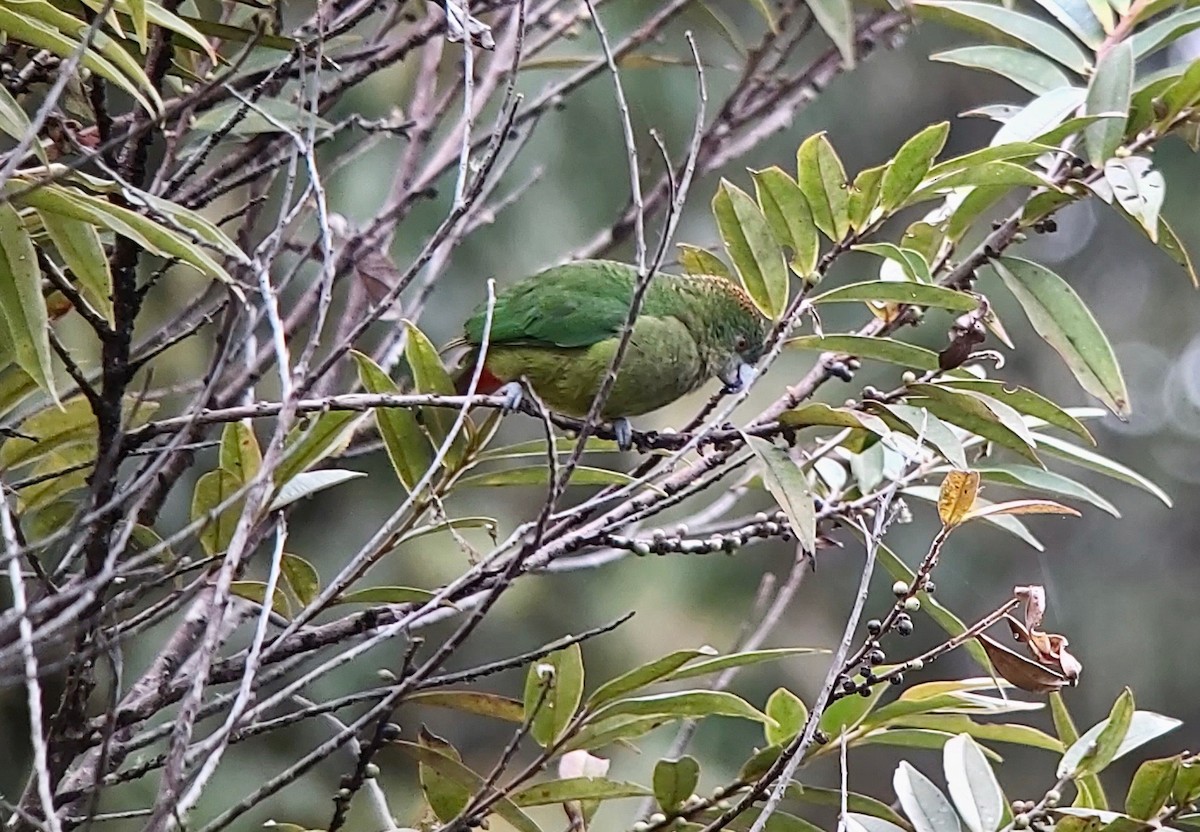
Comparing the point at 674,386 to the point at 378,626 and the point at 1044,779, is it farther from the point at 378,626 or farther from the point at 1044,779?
the point at 1044,779

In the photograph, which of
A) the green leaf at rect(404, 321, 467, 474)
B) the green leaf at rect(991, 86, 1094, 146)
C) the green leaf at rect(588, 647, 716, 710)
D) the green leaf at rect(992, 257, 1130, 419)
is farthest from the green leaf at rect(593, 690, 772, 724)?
the green leaf at rect(991, 86, 1094, 146)

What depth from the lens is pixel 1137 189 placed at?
5.63ft

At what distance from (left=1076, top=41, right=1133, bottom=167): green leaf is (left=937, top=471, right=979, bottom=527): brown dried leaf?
1.65ft

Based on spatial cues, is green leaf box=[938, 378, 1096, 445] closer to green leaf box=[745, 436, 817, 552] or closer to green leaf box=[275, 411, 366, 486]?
green leaf box=[745, 436, 817, 552]

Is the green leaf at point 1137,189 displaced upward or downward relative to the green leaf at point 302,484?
upward

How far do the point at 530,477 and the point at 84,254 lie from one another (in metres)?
0.65

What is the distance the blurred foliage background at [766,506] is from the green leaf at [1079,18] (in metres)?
0.69

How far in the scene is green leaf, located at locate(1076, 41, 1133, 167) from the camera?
1.76 meters

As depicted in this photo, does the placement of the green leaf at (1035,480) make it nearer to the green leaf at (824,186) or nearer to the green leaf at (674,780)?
the green leaf at (824,186)

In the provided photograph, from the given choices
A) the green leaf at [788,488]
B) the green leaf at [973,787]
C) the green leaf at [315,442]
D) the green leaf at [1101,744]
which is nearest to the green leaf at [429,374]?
the green leaf at [315,442]

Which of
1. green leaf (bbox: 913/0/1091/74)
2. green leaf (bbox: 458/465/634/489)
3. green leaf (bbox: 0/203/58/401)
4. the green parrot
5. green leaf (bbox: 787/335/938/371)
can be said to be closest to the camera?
green leaf (bbox: 0/203/58/401)

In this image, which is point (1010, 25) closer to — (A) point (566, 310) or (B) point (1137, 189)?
(B) point (1137, 189)

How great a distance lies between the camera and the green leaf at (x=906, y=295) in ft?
5.31

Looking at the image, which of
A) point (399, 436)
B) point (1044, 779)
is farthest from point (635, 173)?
point (1044, 779)
